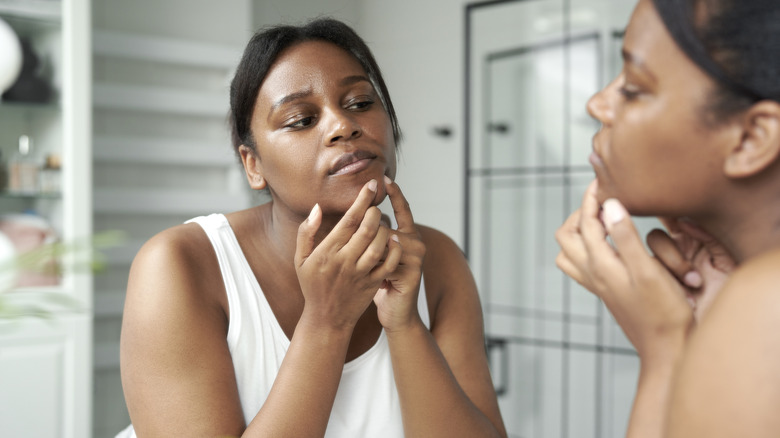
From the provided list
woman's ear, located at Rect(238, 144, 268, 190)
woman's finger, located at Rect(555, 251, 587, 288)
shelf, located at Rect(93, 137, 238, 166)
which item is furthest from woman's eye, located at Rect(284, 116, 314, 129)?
shelf, located at Rect(93, 137, 238, 166)

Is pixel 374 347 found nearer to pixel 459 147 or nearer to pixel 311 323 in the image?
pixel 311 323

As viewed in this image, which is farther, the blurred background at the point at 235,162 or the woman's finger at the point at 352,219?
the blurred background at the point at 235,162

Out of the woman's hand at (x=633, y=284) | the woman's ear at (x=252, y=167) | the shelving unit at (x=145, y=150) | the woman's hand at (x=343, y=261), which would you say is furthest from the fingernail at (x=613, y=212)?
the shelving unit at (x=145, y=150)

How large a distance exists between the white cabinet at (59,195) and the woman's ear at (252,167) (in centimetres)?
140

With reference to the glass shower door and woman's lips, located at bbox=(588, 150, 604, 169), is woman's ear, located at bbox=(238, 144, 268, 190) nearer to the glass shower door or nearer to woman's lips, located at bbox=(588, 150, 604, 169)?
woman's lips, located at bbox=(588, 150, 604, 169)

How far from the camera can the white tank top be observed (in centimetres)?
109

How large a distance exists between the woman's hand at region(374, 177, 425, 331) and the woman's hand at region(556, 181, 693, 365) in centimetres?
34

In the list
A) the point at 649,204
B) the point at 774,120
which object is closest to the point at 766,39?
the point at 774,120

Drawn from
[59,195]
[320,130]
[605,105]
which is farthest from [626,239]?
[59,195]

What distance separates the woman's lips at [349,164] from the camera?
3.29ft

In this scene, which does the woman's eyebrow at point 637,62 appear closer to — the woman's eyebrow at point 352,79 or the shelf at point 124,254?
the woman's eyebrow at point 352,79

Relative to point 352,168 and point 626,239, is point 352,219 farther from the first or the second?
point 626,239

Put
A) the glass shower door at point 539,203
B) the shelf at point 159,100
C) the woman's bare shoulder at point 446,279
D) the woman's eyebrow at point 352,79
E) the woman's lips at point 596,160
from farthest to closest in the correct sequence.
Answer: the shelf at point 159,100 < the glass shower door at point 539,203 < the woman's bare shoulder at point 446,279 < the woman's eyebrow at point 352,79 < the woman's lips at point 596,160

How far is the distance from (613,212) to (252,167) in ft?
2.21
